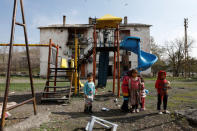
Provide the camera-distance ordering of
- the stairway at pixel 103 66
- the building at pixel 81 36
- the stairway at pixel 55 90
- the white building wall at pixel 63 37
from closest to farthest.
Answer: the stairway at pixel 55 90
the stairway at pixel 103 66
the building at pixel 81 36
the white building wall at pixel 63 37

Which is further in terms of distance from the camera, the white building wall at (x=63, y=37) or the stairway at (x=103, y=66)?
the white building wall at (x=63, y=37)

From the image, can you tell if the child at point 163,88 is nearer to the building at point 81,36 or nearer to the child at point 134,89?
the child at point 134,89

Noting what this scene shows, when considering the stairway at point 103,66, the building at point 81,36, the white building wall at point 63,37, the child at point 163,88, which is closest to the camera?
the child at point 163,88

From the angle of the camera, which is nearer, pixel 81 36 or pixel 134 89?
pixel 134 89

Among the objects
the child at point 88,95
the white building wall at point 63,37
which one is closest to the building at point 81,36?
the white building wall at point 63,37

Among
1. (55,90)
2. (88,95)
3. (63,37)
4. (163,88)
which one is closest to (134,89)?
(163,88)

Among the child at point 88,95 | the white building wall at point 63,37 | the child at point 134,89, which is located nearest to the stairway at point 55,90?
the child at point 88,95

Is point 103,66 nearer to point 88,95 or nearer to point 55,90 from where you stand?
point 55,90

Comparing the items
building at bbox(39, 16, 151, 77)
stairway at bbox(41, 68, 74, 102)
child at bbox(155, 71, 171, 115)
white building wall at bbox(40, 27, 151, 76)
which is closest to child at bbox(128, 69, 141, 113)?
child at bbox(155, 71, 171, 115)

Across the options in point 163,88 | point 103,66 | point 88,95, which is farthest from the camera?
point 103,66

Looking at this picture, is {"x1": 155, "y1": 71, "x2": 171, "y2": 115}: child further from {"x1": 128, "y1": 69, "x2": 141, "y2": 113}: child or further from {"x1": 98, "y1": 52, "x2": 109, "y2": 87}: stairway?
{"x1": 98, "y1": 52, "x2": 109, "y2": 87}: stairway

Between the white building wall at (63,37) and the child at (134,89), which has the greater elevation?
the white building wall at (63,37)

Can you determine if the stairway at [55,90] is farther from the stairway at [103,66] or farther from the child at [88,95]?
the stairway at [103,66]

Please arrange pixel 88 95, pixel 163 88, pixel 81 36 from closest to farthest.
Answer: pixel 163 88 < pixel 88 95 < pixel 81 36
